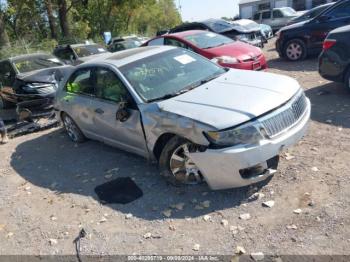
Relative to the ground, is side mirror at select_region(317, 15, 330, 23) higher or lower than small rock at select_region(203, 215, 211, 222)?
higher

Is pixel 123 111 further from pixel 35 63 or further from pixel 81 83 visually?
pixel 35 63

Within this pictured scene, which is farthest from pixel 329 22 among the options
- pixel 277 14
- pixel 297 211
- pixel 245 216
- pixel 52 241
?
pixel 277 14

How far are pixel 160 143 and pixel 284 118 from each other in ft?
5.01

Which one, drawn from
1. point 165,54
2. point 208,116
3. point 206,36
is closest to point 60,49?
point 206,36

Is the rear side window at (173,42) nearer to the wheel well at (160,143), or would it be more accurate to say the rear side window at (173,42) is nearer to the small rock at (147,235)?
the wheel well at (160,143)

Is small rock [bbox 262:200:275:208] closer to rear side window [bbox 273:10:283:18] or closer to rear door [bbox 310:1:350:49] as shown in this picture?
rear door [bbox 310:1:350:49]

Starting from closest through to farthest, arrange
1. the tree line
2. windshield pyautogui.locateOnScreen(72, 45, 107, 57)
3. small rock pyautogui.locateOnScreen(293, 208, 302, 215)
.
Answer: small rock pyautogui.locateOnScreen(293, 208, 302, 215) < windshield pyautogui.locateOnScreen(72, 45, 107, 57) < the tree line

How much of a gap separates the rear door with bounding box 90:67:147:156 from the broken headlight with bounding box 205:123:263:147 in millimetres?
1272

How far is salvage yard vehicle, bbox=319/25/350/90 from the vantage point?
21.7 ft

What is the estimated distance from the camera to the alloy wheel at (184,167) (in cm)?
436

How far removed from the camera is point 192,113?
165 inches

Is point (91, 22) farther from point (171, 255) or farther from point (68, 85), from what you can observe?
point (171, 255)

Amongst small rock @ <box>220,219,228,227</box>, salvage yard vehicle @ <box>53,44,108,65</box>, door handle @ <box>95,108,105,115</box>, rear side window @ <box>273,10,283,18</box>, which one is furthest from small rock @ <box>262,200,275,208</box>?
rear side window @ <box>273,10,283,18</box>

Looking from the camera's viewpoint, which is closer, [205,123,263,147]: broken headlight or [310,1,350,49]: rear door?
[205,123,263,147]: broken headlight
